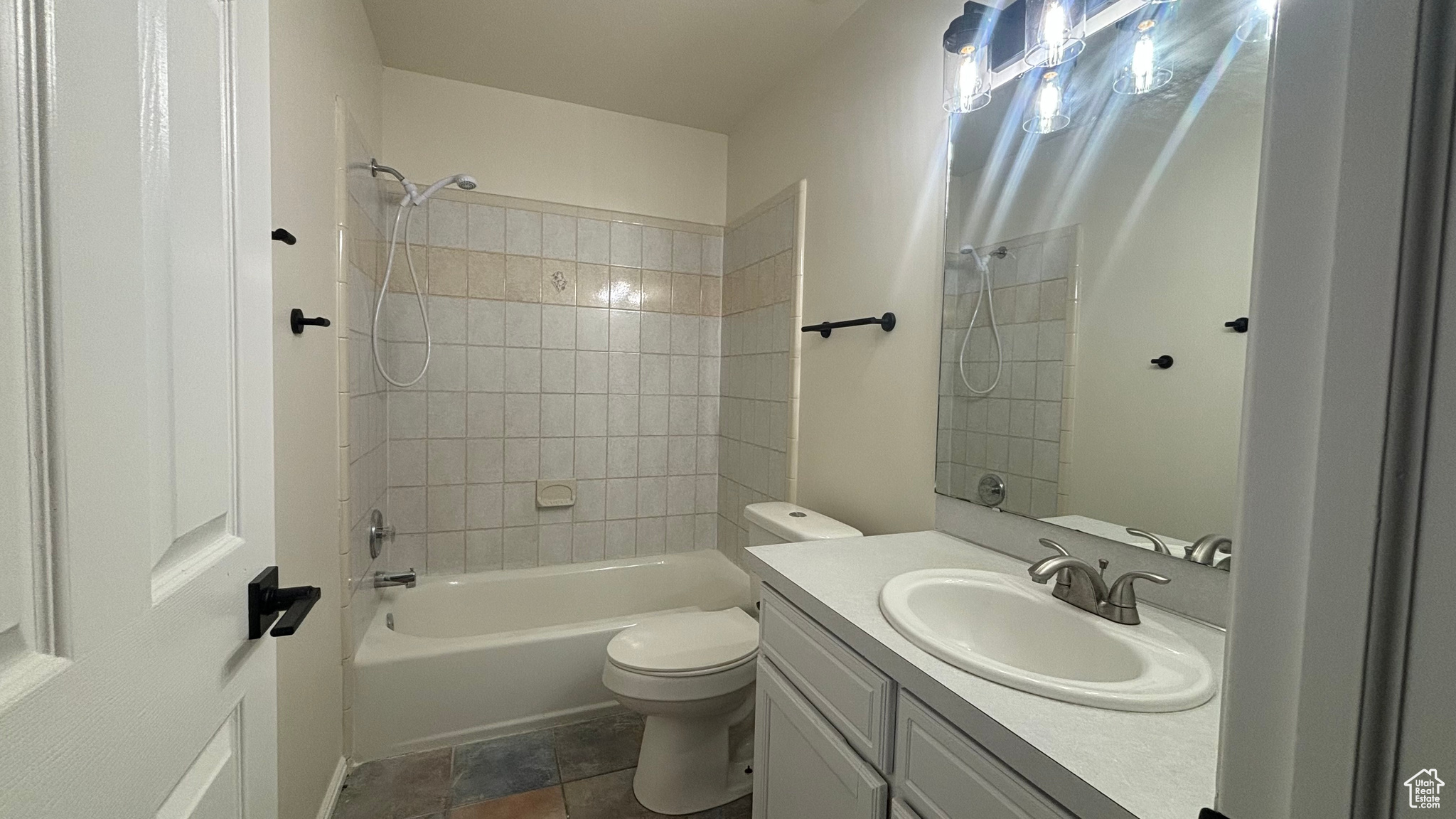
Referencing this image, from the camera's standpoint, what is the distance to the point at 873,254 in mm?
1734

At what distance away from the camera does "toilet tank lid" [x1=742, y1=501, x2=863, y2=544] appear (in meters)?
1.65

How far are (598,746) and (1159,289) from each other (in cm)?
204

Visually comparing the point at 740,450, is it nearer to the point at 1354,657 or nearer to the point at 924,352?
the point at 924,352

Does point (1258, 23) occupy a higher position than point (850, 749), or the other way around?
point (1258, 23)

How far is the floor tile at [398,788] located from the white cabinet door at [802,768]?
3.47 feet

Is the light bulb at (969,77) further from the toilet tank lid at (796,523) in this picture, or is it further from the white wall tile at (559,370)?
the white wall tile at (559,370)

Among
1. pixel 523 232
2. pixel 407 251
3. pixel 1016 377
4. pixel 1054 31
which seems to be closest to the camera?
pixel 1054 31

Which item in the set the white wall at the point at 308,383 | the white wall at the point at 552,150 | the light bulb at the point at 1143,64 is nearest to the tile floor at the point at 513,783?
the white wall at the point at 308,383

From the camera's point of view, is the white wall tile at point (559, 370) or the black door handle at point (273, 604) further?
the white wall tile at point (559, 370)

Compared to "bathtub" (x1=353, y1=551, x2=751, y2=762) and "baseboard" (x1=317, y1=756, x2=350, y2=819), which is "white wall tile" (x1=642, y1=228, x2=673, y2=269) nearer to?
"bathtub" (x1=353, y1=551, x2=751, y2=762)

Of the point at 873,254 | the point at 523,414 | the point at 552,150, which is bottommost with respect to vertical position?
the point at 523,414

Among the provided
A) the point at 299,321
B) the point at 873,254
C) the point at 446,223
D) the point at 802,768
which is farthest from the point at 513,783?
the point at 446,223

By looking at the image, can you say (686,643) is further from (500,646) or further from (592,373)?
(592,373)

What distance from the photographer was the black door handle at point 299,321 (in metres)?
1.25
